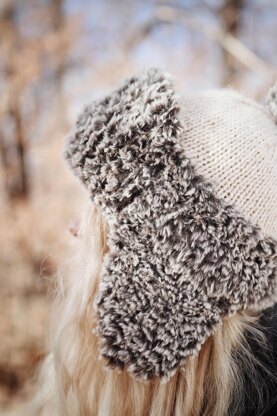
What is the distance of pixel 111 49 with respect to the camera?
16.1 feet

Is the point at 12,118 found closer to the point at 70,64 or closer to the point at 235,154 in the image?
the point at 70,64

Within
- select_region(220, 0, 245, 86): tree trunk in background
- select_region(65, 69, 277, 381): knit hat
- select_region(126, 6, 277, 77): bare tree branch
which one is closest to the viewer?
select_region(65, 69, 277, 381): knit hat

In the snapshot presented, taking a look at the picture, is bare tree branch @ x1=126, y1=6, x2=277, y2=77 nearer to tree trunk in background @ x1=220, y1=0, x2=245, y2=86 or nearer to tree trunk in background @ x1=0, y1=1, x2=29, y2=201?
tree trunk in background @ x1=220, y1=0, x2=245, y2=86

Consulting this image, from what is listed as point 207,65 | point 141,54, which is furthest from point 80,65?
point 207,65

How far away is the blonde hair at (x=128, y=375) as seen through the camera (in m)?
1.06

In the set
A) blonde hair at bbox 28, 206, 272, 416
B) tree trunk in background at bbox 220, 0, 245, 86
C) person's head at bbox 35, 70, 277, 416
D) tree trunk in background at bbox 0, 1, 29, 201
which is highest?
tree trunk in background at bbox 220, 0, 245, 86

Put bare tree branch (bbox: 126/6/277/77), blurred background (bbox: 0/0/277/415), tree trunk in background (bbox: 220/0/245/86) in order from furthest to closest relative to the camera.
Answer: tree trunk in background (bbox: 220/0/245/86) → bare tree branch (bbox: 126/6/277/77) → blurred background (bbox: 0/0/277/415)

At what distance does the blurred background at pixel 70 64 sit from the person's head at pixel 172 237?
2.76 m

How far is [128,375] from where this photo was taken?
1.07m

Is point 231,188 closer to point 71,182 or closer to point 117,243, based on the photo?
point 117,243

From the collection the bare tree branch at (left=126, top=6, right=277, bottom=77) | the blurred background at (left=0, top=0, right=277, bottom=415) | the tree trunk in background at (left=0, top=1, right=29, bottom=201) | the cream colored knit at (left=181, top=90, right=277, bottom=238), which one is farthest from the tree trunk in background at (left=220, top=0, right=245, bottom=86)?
the cream colored knit at (left=181, top=90, right=277, bottom=238)

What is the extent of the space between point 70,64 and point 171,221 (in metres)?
4.35

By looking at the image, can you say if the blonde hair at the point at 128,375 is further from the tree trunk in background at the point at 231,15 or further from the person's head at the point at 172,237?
the tree trunk in background at the point at 231,15

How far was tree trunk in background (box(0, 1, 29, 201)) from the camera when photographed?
4430mm
